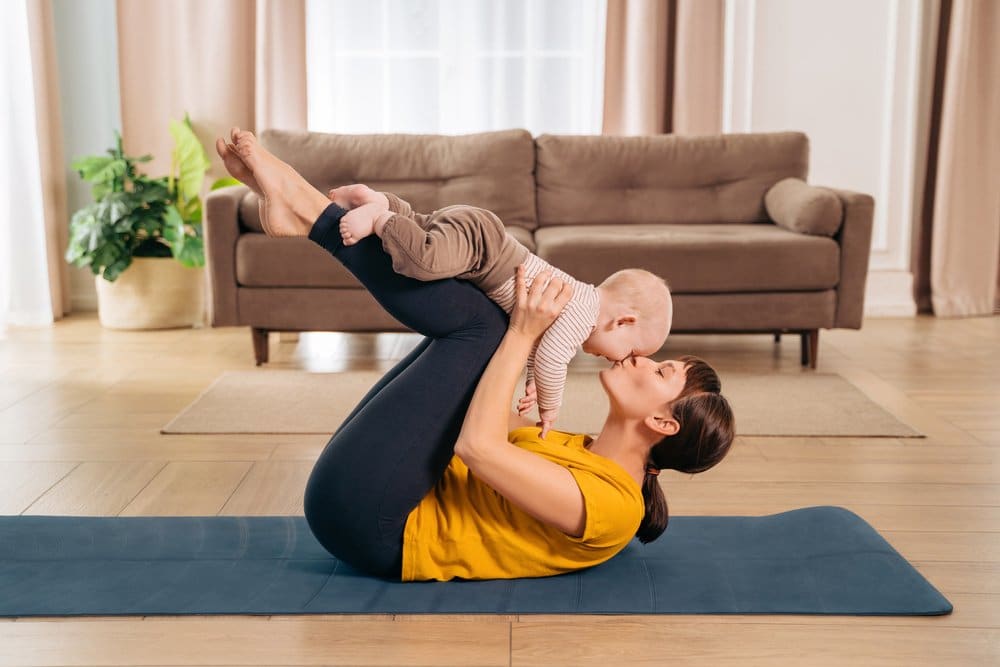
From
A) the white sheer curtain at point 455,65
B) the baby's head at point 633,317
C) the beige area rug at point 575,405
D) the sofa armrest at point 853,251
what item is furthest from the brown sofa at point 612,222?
the baby's head at point 633,317

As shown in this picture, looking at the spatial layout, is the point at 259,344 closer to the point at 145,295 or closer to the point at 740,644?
the point at 145,295

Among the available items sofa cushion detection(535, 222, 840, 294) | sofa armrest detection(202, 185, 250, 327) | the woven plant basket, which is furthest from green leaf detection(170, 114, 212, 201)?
sofa cushion detection(535, 222, 840, 294)

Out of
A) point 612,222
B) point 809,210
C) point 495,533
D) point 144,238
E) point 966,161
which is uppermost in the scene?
point 966,161

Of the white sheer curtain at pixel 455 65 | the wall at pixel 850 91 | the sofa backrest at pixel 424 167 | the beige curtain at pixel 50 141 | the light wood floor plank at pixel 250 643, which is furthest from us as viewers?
the white sheer curtain at pixel 455 65

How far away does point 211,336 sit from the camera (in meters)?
4.68

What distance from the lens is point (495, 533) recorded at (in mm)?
1866

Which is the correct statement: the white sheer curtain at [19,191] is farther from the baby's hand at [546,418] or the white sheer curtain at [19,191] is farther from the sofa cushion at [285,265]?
the baby's hand at [546,418]

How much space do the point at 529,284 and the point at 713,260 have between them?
215 centimetres

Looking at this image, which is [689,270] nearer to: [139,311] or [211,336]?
[211,336]

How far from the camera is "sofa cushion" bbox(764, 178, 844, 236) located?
388cm

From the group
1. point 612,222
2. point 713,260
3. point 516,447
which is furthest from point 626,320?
point 612,222

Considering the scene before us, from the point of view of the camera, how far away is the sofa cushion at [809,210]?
3.88m

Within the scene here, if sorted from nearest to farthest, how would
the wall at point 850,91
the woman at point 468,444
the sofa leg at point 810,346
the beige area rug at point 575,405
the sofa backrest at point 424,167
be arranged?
the woman at point 468,444
the beige area rug at point 575,405
the sofa leg at point 810,346
the sofa backrest at point 424,167
the wall at point 850,91

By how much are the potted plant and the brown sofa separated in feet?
2.09
